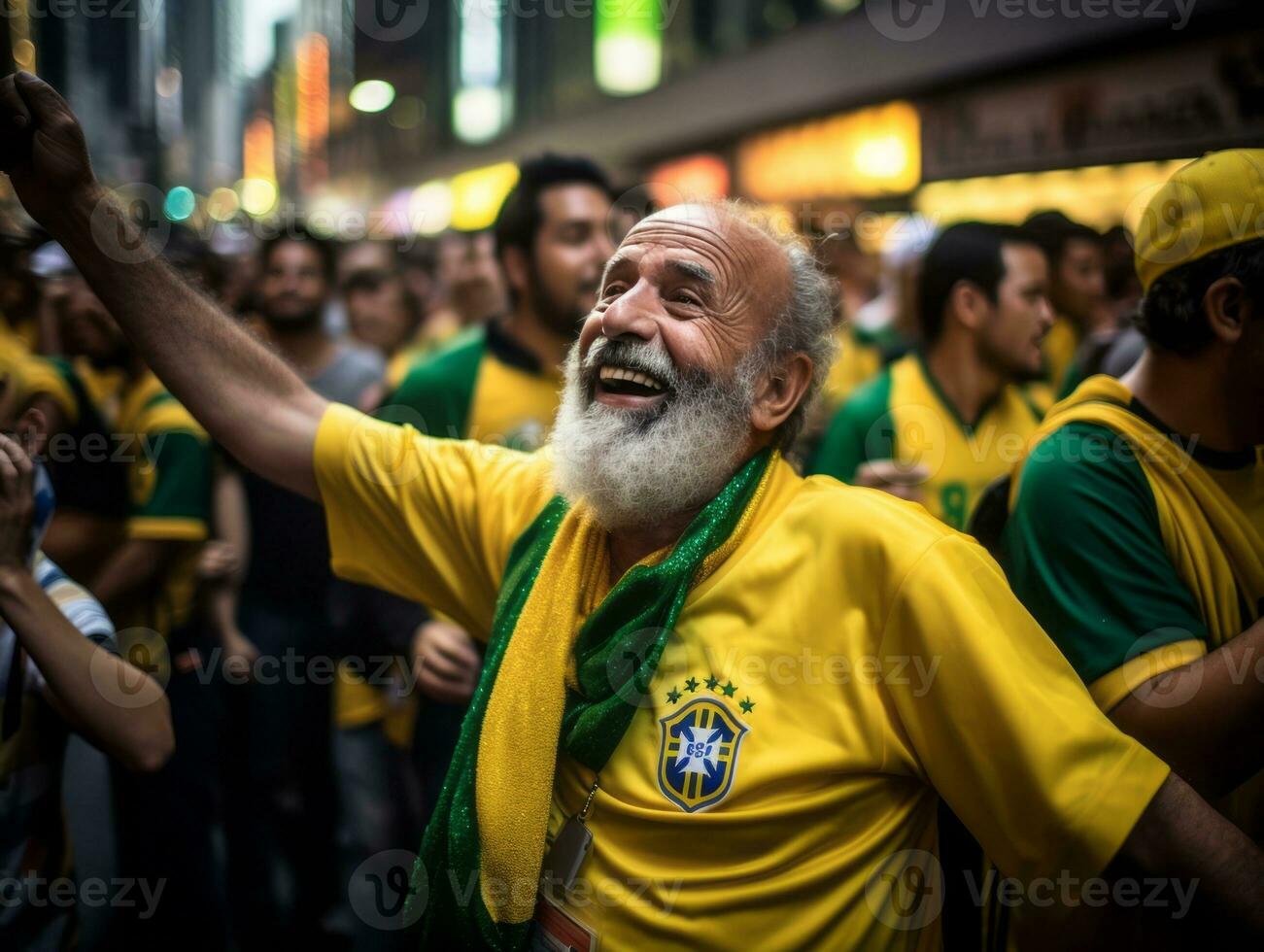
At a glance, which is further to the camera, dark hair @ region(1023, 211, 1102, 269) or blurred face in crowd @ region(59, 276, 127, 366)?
blurred face in crowd @ region(59, 276, 127, 366)

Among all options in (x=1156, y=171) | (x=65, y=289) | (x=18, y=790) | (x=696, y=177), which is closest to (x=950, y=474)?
(x=18, y=790)

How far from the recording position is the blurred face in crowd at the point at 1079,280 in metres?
5.16

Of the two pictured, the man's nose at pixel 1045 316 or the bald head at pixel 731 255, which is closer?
the bald head at pixel 731 255

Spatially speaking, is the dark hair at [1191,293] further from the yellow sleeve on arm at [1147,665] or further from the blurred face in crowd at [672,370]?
the blurred face in crowd at [672,370]

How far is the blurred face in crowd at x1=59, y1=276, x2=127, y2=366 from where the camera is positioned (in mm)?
4203

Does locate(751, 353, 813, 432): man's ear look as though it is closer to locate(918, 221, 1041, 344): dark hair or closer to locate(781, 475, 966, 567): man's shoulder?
locate(781, 475, 966, 567): man's shoulder

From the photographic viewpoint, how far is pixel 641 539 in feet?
6.48

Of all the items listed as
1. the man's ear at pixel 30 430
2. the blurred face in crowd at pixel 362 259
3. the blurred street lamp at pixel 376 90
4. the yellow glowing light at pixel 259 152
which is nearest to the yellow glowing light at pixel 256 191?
the yellow glowing light at pixel 259 152

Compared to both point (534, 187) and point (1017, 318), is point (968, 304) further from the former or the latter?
point (534, 187)

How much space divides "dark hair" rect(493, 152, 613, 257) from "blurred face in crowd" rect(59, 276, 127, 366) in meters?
1.64

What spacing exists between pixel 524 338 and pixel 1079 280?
3098 mm

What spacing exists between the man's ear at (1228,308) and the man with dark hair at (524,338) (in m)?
1.97

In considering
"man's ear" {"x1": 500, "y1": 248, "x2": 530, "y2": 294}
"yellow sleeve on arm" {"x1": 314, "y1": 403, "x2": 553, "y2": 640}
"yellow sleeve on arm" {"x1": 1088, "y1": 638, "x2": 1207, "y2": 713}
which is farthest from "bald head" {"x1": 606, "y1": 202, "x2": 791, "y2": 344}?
"man's ear" {"x1": 500, "y1": 248, "x2": 530, "y2": 294}

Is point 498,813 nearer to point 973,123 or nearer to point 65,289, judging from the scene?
point 65,289
